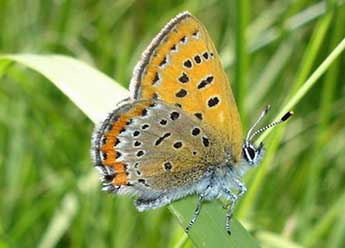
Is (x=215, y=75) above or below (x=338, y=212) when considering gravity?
above

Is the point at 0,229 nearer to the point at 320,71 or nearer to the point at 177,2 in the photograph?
the point at 320,71

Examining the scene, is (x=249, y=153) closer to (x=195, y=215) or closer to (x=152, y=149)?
(x=152, y=149)

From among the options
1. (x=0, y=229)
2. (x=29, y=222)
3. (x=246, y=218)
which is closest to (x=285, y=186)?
(x=246, y=218)

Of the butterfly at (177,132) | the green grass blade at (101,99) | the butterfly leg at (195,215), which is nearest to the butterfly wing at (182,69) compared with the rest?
the butterfly at (177,132)

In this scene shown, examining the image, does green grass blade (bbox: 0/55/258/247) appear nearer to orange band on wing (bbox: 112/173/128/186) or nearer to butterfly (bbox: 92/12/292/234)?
butterfly (bbox: 92/12/292/234)

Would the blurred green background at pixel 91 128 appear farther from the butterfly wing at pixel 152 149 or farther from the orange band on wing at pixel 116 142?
the orange band on wing at pixel 116 142

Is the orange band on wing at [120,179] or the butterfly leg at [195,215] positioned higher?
the orange band on wing at [120,179]
